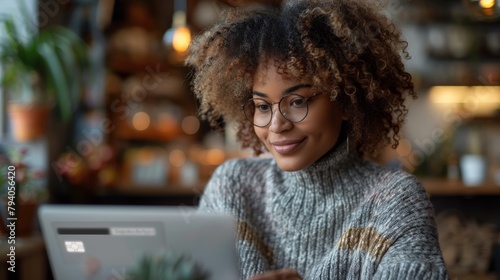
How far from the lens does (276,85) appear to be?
1.47 meters

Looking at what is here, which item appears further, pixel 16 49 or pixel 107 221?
pixel 16 49

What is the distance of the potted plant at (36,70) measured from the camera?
9.86ft

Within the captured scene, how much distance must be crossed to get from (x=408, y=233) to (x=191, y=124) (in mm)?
3858

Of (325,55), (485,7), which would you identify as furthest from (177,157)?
(325,55)

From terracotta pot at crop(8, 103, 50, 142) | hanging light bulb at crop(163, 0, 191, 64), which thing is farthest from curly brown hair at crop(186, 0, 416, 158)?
hanging light bulb at crop(163, 0, 191, 64)

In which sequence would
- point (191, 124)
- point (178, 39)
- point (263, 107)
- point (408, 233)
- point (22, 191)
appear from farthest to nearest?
1. point (191, 124)
2. point (178, 39)
3. point (22, 191)
4. point (263, 107)
5. point (408, 233)

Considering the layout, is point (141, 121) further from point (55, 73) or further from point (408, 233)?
point (408, 233)

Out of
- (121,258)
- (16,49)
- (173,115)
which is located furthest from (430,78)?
(121,258)

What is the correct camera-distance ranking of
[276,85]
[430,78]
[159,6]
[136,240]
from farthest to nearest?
[430,78] < [159,6] < [276,85] < [136,240]

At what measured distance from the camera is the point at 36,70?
10.1 feet

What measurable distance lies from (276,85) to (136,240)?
47cm

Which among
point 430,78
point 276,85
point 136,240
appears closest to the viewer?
point 136,240

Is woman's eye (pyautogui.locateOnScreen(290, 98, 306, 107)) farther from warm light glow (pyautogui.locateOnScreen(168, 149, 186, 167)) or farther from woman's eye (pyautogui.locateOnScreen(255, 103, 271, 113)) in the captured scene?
warm light glow (pyautogui.locateOnScreen(168, 149, 186, 167))

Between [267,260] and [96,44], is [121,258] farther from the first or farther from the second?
[96,44]
